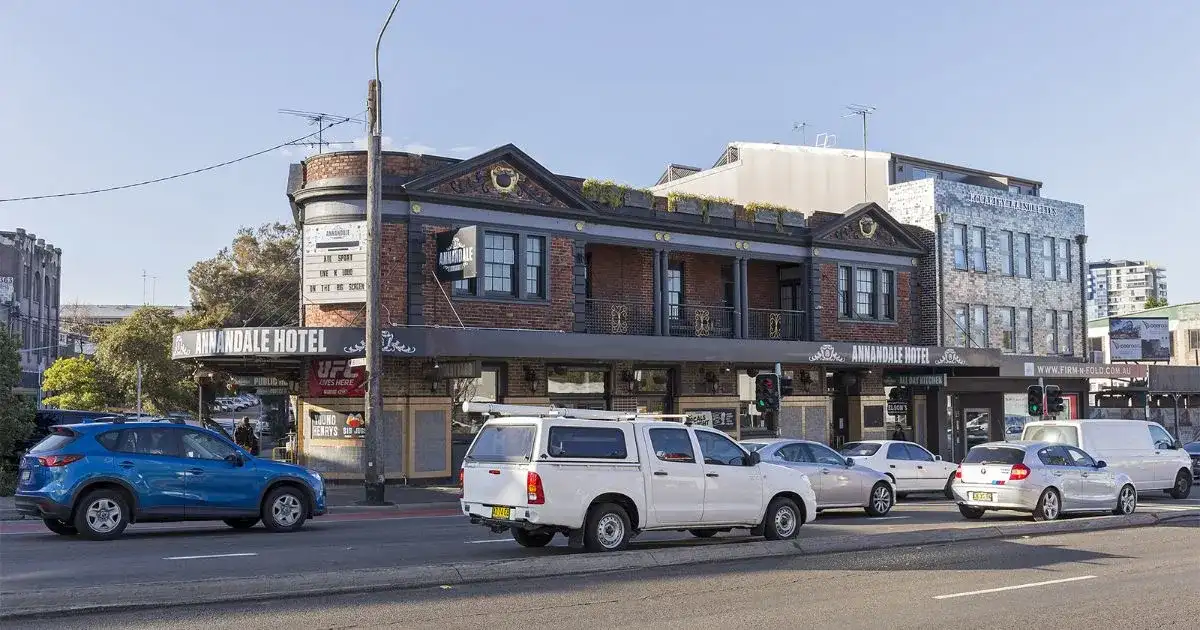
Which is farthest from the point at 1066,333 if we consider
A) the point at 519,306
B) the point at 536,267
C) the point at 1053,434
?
the point at 519,306

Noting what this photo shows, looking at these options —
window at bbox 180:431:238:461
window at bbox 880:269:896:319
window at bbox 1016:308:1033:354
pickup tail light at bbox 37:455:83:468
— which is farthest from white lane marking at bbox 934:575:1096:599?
window at bbox 1016:308:1033:354

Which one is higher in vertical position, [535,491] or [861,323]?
[861,323]

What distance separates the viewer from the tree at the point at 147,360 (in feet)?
143

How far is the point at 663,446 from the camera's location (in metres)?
14.1

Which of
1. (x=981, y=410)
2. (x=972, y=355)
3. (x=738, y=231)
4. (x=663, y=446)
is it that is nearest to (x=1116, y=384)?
(x=981, y=410)

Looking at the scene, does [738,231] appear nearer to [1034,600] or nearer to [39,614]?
[1034,600]

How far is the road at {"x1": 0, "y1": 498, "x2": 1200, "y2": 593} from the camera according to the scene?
1157 centimetres

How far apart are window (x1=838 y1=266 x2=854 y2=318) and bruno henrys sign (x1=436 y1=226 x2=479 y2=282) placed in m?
14.1

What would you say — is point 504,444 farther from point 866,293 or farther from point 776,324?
point 866,293

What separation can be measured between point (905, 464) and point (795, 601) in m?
14.5

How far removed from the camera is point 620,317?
1240 inches

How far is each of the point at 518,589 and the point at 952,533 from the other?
751 cm

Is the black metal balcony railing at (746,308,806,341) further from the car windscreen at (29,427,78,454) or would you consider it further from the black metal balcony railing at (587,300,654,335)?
the car windscreen at (29,427,78,454)

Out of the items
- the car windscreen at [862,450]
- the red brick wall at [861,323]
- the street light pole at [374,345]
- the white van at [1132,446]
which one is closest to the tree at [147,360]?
the street light pole at [374,345]
